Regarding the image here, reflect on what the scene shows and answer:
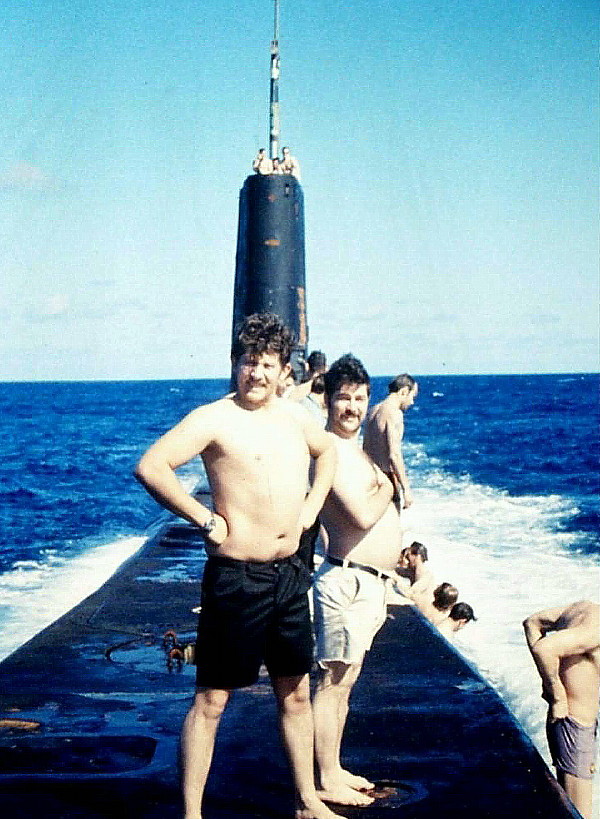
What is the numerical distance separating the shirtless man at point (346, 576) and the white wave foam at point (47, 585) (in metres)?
6.62

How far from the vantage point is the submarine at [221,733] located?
4.79 meters

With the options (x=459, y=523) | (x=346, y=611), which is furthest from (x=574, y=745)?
(x=459, y=523)

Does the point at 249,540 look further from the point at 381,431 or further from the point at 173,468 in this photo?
the point at 381,431

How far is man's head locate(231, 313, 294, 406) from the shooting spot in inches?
171

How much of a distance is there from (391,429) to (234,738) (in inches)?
134

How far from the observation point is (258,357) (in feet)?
14.2

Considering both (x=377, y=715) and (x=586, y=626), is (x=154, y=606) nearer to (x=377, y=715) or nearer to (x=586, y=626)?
(x=377, y=715)

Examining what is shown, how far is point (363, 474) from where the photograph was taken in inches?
194

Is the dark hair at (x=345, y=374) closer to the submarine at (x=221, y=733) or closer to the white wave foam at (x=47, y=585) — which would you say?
the submarine at (x=221, y=733)

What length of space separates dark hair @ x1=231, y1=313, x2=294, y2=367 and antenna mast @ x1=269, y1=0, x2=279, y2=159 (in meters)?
11.8

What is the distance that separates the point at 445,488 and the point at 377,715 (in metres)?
24.2

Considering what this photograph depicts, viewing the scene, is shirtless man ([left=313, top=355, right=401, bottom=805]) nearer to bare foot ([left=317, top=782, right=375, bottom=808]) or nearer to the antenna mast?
bare foot ([left=317, top=782, right=375, bottom=808])

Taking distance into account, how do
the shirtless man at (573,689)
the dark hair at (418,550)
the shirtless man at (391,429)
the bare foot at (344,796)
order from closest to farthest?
the bare foot at (344,796), the shirtless man at (573,689), the shirtless man at (391,429), the dark hair at (418,550)

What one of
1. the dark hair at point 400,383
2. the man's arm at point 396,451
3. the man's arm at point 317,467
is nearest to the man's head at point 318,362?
the dark hair at point 400,383
